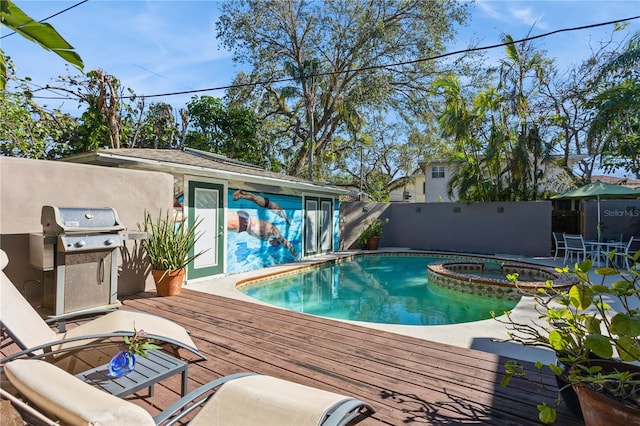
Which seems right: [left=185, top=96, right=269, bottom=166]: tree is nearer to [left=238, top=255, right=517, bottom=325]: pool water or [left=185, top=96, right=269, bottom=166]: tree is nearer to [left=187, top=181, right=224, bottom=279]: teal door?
[left=238, top=255, right=517, bottom=325]: pool water

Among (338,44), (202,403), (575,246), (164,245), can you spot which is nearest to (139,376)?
(202,403)

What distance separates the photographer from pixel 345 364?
3236mm

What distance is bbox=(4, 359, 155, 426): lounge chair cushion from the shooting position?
104 cm

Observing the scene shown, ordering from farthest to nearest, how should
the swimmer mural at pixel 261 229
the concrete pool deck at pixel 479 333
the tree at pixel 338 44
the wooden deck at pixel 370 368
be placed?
1. the tree at pixel 338 44
2. the swimmer mural at pixel 261 229
3. the concrete pool deck at pixel 479 333
4. the wooden deck at pixel 370 368

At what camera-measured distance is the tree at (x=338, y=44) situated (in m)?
15.1

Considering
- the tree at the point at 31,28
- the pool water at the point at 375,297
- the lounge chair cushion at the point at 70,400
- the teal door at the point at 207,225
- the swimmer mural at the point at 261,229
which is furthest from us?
the swimmer mural at the point at 261,229

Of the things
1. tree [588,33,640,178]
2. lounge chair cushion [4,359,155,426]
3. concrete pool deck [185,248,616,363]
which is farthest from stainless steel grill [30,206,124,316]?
tree [588,33,640,178]

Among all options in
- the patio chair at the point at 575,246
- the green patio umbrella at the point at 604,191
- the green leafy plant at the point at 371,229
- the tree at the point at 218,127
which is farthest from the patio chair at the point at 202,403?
the tree at the point at 218,127

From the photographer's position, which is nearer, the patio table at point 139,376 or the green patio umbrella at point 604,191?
the patio table at point 139,376

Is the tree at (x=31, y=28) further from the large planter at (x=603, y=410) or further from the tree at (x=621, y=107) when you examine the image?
the tree at (x=621, y=107)

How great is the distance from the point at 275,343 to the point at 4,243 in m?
3.82

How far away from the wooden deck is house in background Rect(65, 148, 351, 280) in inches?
119

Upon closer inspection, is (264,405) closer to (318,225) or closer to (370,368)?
(370,368)

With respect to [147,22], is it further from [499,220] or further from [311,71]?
[499,220]
